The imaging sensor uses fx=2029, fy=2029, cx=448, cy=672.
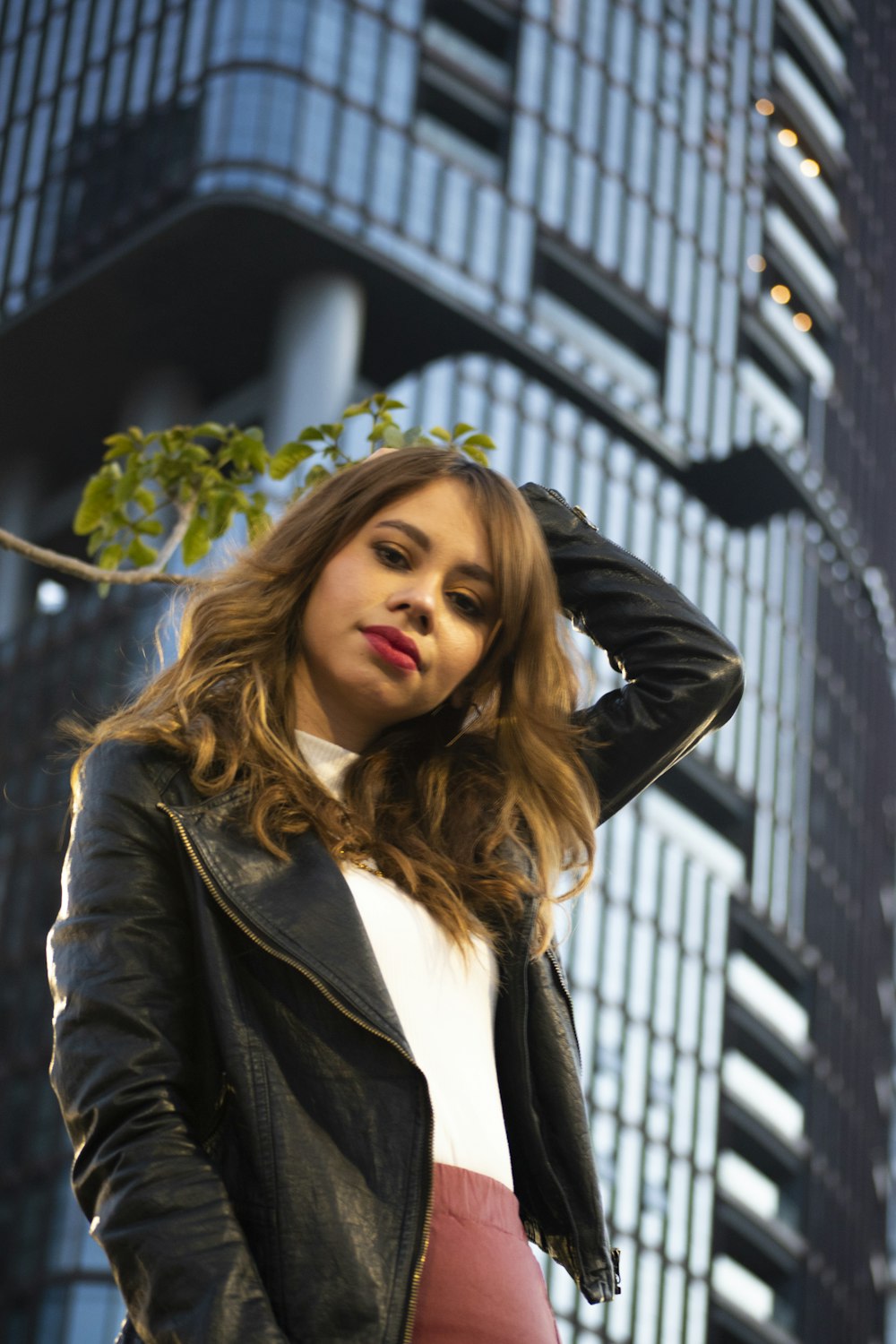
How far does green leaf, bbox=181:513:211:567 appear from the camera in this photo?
16.1 ft

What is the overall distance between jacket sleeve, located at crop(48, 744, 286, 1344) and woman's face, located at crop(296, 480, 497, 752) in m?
0.36

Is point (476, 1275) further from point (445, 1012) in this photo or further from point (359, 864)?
point (359, 864)

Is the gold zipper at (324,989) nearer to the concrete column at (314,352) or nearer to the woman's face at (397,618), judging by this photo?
the woman's face at (397,618)

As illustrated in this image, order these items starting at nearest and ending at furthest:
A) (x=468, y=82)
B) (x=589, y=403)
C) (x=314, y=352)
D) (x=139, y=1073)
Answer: (x=139, y=1073)
(x=314, y=352)
(x=468, y=82)
(x=589, y=403)

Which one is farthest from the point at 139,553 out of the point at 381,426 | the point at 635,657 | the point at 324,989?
the point at 324,989

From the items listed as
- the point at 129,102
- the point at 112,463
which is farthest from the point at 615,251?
the point at 112,463

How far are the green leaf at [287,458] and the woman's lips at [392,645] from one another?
180 centimetres

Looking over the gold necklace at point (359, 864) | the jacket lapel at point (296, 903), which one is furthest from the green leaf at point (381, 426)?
the jacket lapel at point (296, 903)

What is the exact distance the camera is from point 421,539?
2830mm

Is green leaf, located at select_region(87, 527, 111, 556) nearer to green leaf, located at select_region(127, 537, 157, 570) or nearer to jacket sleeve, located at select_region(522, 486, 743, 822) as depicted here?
green leaf, located at select_region(127, 537, 157, 570)

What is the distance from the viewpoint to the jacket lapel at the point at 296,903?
2336 millimetres

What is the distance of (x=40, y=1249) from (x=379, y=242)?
18934mm

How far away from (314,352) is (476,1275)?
3540 centimetres

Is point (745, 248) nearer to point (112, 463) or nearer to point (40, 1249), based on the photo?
point (40, 1249)
